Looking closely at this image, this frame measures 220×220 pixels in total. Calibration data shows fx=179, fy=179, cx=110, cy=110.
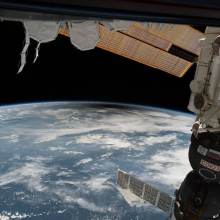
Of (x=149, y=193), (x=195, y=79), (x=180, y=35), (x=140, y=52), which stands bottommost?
(x=149, y=193)

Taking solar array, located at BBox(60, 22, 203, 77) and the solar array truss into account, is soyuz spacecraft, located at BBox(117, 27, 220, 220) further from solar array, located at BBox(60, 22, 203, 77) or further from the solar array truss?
the solar array truss

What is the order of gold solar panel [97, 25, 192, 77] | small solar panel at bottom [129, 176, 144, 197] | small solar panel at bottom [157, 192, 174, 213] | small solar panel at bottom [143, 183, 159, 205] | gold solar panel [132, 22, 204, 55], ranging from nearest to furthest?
1. gold solar panel [132, 22, 204, 55]
2. gold solar panel [97, 25, 192, 77]
3. small solar panel at bottom [157, 192, 174, 213]
4. small solar panel at bottom [143, 183, 159, 205]
5. small solar panel at bottom [129, 176, 144, 197]

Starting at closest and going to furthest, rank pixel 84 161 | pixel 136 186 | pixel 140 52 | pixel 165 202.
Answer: pixel 140 52, pixel 165 202, pixel 136 186, pixel 84 161

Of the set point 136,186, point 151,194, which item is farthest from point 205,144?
point 136,186

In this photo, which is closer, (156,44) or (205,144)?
(205,144)

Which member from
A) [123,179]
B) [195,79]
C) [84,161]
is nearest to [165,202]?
[123,179]

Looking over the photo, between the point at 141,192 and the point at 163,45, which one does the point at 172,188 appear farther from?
the point at 163,45

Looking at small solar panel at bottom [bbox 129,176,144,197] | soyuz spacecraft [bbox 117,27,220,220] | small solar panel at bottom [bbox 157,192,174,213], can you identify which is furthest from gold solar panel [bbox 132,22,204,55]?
small solar panel at bottom [bbox 129,176,144,197]

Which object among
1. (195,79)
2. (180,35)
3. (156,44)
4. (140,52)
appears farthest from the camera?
(140,52)

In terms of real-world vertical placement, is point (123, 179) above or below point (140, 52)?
below

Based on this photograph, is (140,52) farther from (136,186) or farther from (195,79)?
(136,186)
